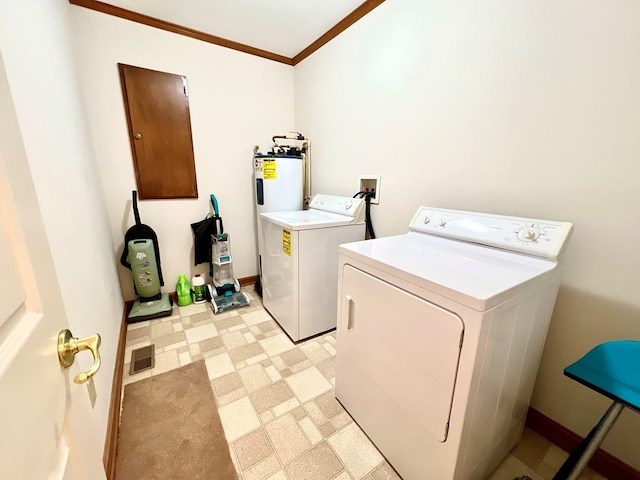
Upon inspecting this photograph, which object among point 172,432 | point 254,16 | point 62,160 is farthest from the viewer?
point 254,16

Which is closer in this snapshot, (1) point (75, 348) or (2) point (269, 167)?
(1) point (75, 348)

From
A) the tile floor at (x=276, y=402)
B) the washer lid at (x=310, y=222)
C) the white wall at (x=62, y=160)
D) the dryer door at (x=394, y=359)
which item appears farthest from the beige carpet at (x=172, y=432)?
the washer lid at (x=310, y=222)

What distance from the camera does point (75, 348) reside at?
1.68ft

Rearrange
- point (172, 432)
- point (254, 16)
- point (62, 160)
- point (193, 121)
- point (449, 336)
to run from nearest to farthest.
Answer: point (449, 336)
point (62, 160)
point (172, 432)
point (254, 16)
point (193, 121)

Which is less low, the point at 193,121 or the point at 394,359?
the point at 193,121

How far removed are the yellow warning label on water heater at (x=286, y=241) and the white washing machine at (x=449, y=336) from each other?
64 cm

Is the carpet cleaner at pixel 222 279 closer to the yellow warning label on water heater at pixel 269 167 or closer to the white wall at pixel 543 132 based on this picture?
the yellow warning label on water heater at pixel 269 167

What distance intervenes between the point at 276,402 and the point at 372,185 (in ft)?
5.32

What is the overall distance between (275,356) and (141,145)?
2.08 meters

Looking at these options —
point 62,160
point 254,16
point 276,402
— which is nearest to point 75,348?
point 62,160

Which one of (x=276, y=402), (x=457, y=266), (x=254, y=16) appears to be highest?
(x=254, y=16)

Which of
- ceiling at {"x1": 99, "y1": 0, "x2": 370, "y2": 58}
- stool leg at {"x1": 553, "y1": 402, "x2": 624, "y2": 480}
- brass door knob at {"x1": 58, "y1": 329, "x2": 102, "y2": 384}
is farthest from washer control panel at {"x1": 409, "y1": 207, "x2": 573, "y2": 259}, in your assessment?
ceiling at {"x1": 99, "y1": 0, "x2": 370, "y2": 58}

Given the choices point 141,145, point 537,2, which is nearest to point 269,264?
point 141,145

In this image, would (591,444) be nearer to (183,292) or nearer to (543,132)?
(543,132)
